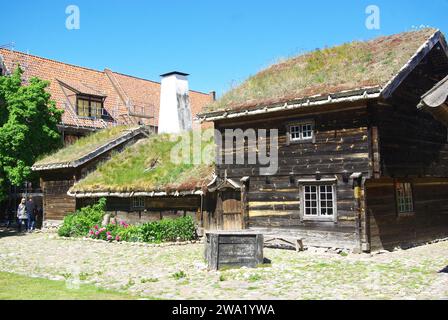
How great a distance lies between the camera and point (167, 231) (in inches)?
781

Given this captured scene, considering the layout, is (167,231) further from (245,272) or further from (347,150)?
(347,150)

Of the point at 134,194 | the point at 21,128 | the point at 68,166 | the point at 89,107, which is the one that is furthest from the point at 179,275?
the point at 89,107

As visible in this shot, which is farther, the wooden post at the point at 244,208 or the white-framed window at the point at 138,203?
the white-framed window at the point at 138,203

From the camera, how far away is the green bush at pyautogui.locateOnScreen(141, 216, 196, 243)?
19722 millimetres

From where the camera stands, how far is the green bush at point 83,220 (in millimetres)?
22656

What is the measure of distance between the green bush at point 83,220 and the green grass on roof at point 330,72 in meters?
8.13

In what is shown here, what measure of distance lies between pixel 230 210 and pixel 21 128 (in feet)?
40.6

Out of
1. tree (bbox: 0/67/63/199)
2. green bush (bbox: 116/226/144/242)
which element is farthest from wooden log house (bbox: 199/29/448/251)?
tree (bbox: 0/67/63/199)

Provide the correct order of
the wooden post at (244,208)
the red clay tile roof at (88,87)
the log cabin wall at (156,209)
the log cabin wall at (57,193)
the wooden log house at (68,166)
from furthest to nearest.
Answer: the red clay tile roof at (88,87) → the log cabin wall at (57,193) → the wooden log house at (68,166) → the log cabin wall at (156,209) → the wooden post at (244,208)

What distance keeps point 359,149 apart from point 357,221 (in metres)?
2.45

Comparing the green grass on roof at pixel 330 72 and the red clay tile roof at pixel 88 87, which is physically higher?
the red clay tile roof at pixel 88 87

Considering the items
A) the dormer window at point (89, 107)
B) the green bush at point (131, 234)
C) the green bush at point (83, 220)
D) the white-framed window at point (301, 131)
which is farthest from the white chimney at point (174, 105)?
the white-framed window at point (301, 131)

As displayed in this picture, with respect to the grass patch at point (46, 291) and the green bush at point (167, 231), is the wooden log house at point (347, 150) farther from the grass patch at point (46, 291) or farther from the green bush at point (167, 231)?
the grass patch at point (46, 291)
